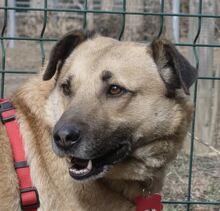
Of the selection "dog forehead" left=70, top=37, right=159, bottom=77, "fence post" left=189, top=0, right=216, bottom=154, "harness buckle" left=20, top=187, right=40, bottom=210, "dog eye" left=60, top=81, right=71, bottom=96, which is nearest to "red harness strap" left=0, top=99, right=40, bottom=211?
"harness buckle" left=20, top=187, right=40, bottom=210

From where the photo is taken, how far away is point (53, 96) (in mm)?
3867

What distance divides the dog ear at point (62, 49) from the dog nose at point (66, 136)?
Result: 581 mm

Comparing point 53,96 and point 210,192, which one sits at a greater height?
point 53,96

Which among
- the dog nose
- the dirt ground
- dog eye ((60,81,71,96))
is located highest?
dog eye ((60,81,71,96))

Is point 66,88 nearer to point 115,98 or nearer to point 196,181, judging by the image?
point 115,98

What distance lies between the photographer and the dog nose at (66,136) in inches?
134

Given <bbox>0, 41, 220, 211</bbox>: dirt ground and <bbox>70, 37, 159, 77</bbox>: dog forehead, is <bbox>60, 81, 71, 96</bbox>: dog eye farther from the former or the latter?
<bbox>0, 41, 220, 211</bbox>: dirt ground

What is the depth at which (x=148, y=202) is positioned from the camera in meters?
3.86

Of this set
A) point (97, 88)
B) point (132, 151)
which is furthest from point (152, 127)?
point (97, 88)

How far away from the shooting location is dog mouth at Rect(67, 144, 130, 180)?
11.7 feet

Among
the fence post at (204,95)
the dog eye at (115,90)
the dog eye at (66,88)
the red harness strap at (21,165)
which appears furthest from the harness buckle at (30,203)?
the fence post at (204,95)

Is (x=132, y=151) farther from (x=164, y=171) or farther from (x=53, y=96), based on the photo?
(x=53, y=96)

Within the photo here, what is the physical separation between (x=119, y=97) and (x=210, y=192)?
2.52 meters

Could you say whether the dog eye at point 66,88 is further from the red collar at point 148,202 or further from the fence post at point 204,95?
the fence post at point 204,95
